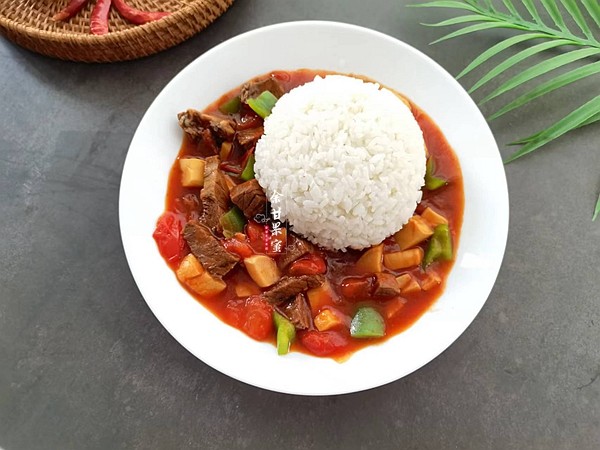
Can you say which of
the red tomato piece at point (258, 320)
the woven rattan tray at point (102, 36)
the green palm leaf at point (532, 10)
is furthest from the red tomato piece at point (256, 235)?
the green palm leaf at point (532, 10)

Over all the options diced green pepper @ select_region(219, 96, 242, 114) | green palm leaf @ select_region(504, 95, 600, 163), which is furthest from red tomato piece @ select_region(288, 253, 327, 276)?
green palm leaf @ select_region(504, 95, 600, 163)

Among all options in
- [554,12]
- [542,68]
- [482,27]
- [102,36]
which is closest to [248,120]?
[102,36]

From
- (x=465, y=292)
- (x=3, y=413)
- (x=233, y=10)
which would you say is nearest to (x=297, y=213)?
(x=465, y=292)

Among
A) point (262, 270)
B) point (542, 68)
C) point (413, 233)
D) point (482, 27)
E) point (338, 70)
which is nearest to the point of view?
point (262, 270)

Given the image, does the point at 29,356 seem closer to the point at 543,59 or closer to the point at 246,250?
the point at 246,250

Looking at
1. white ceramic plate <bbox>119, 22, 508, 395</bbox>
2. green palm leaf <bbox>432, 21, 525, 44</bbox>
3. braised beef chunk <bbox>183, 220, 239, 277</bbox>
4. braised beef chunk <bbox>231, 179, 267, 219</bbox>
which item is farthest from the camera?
green palm leaf <bbox>432, 21, 525, 44</bbox>

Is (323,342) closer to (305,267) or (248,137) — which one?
(305,267)

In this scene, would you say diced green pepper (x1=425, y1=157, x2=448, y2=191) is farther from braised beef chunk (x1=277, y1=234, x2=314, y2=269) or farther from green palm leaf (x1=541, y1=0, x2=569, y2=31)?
green palm leaf (x1=541, y1=0, x2=569, y2=31)
